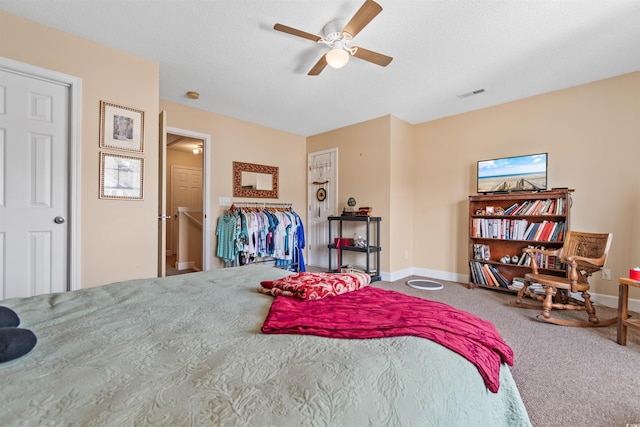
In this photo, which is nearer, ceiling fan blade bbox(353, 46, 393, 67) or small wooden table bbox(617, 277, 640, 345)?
small wooden table bbox(617, 277, 640, 345)

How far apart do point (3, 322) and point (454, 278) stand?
14.7ft

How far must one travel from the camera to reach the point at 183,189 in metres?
6.41

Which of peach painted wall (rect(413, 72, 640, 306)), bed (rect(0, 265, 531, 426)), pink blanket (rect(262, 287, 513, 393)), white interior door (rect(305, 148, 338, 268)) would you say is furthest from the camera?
white interior door (rect(305, 148, 338, 268))

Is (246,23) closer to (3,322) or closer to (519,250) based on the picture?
(3,322)

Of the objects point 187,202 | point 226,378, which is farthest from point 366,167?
point 187,202

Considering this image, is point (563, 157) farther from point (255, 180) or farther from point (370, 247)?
point (255, 180)

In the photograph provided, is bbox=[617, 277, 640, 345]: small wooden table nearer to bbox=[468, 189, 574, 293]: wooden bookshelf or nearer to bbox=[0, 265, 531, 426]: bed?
bbox=[468, 189, 574, 293]: wooden bookshelf

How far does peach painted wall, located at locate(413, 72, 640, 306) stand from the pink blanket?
10.2 ft

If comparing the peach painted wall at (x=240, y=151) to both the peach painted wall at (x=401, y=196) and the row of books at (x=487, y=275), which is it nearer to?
the peach painted wall at (x=401, y=196)

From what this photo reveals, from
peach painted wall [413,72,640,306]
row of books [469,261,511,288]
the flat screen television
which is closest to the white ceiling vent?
peach painted wall [413,72,640,306]

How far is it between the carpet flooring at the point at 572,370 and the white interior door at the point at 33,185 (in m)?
3.46

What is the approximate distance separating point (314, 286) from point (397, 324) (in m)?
0.48

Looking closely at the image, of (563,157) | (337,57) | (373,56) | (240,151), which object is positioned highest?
(373,56)

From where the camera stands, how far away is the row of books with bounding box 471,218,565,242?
317 cm
